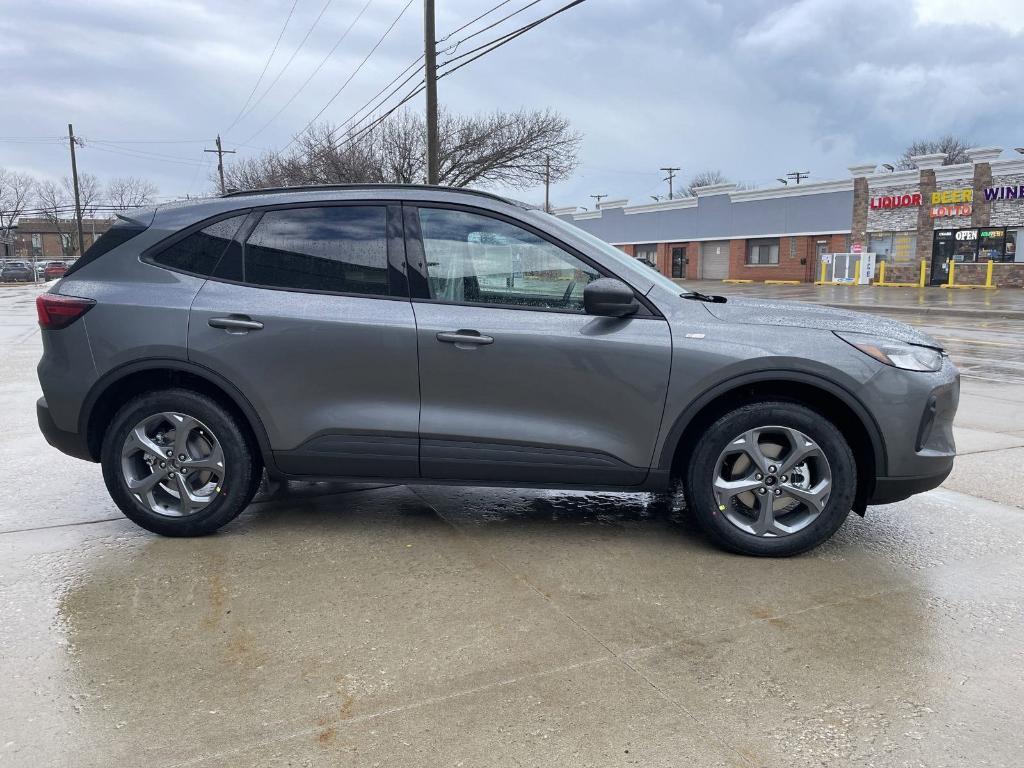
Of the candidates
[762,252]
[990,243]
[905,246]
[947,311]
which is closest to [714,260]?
[762,252]

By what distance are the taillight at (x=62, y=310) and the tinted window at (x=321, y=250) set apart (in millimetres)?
837

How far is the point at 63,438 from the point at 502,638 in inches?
103

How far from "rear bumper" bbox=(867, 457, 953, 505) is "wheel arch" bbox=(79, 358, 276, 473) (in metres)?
2.95

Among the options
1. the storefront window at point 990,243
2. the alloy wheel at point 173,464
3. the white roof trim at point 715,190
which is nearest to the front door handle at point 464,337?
the alloy wheel at point 173,464

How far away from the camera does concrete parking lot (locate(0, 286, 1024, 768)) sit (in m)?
2.43

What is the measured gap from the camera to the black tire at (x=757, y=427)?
371 cm

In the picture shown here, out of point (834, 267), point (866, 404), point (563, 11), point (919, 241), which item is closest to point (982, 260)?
point (919, 241)

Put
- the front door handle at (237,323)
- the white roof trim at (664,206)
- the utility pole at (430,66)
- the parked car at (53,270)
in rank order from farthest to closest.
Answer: the parked car at (53,270)
the white roof trim at (664,206)
the utility pole at (430,66)
the front door handle at (237,323)

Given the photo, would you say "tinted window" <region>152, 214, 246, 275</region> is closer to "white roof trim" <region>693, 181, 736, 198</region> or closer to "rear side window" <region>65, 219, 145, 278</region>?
"rear side window" <region>65, 219, 145, 278</region>

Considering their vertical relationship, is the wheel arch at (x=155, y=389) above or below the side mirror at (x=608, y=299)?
below

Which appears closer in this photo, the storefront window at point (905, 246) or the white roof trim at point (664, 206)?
the storefront window at point (905, 246)

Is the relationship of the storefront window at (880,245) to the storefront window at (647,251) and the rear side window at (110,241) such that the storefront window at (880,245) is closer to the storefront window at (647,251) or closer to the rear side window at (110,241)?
the storefront window at (647,251)

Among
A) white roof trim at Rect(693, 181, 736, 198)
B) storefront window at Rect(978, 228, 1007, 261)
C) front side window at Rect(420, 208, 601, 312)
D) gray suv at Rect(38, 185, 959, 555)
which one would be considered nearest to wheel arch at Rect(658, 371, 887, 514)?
gray suv at Rect(38, 185, 959, 555)

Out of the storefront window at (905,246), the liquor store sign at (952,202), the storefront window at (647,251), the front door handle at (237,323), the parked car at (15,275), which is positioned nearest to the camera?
the front door handle at (237,323)
